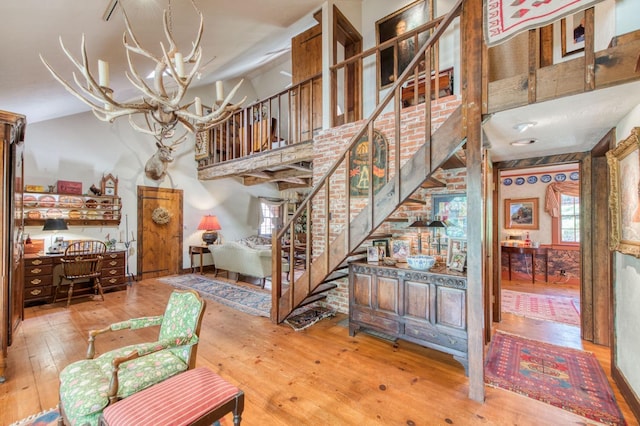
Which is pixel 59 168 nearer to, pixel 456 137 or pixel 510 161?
pixel 456 137

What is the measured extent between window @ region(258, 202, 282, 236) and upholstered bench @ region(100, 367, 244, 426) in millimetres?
7666

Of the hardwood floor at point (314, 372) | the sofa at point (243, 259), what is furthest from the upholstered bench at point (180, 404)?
the sofa at point (243, 259)

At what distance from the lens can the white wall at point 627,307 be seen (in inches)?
79.4

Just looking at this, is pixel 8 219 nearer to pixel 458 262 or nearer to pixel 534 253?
pixel 458 262

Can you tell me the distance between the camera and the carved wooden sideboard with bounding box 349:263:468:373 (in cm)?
255

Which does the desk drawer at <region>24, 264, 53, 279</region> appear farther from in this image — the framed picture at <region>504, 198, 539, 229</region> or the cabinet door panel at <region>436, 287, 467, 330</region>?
the framed picture at <region>504, 198, 539, 229</region>

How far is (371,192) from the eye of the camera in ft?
8.96

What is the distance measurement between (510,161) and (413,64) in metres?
2.14

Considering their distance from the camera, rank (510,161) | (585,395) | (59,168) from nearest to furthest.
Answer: (585,395)
(510,161)
(59,168)

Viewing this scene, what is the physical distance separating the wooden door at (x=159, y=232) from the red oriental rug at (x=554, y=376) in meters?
6.78

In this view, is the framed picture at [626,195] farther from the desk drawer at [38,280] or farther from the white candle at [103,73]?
the desk drawer at [38,280]

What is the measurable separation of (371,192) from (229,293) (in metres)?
3.64

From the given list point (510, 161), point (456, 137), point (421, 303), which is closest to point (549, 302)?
point (510, 161)

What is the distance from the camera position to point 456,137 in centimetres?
228
